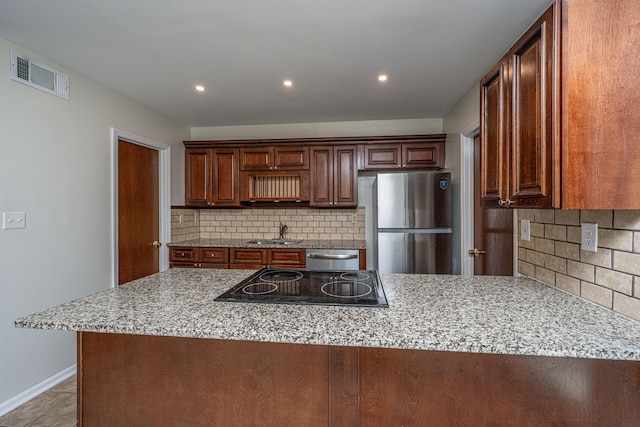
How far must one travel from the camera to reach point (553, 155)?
40.5 inches

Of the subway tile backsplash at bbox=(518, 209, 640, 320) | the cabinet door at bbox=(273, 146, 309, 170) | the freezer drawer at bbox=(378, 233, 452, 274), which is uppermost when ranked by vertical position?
the cabinet door at bbox=(273, 146, 309, 170)

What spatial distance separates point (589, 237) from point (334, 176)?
277 cm

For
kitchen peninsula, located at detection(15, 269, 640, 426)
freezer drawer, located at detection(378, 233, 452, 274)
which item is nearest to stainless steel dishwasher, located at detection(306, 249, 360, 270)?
freezer drawer, located at detection(378, 233, 452, 274)

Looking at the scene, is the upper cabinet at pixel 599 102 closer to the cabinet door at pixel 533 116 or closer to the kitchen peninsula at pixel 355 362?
the cabinet door at pixel 533 116

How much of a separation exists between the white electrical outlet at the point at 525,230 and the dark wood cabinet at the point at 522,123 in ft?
1.41

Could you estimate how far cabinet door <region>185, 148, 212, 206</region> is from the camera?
4.09 m

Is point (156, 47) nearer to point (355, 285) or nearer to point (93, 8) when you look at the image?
point (93, 8)

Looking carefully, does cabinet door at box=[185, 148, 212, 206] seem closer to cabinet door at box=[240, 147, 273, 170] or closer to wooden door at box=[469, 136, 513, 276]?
cabinet door at box=[240, 147, 273, 170]

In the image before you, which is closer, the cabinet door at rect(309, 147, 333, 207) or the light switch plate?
the light switch plate

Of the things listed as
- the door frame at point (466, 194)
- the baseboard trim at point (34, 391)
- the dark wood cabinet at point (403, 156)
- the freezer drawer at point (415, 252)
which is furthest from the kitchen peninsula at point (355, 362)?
the dark wood cabinet at point (403, 156)

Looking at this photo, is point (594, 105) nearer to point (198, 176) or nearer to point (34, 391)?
point (34, 391)

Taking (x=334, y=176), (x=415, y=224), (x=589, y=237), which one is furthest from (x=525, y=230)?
(x=334, y=176)

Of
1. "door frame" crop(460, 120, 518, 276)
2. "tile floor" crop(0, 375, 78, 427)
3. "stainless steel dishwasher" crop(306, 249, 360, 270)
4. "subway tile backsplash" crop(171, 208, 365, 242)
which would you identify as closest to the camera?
"tile floor" crop(0, 375, 78, 427)

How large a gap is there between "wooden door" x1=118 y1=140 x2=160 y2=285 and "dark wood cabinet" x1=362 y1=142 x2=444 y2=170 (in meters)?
2.40
